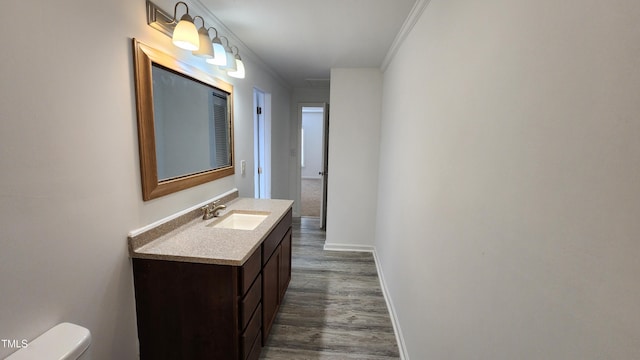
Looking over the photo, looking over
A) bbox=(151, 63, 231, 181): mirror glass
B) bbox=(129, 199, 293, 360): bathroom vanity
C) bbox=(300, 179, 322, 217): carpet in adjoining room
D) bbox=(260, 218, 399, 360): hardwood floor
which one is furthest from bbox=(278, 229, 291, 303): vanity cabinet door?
bbox=(300, 179, 322, 217): carpet in adjoining room

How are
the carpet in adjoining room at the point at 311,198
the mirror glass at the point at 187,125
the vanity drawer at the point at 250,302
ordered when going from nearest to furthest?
1. the vanity drawer at the point at 250,302
2. the mirror glass at the point at 187,125
3. the carpet in adjoining room at the point at 311,198

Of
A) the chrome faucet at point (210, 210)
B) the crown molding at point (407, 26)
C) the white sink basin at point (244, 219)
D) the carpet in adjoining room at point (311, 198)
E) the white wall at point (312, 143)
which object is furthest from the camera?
the white wall at point (312, 143)

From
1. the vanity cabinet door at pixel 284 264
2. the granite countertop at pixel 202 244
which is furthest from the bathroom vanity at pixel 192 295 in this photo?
the vanity cabinet door at pixel 284 264

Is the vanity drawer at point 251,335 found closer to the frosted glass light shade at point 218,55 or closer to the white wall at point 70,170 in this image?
the white wall at point 70,170

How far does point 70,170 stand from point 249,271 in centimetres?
91

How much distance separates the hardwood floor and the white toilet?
1.27m

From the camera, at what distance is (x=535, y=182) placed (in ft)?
2.22

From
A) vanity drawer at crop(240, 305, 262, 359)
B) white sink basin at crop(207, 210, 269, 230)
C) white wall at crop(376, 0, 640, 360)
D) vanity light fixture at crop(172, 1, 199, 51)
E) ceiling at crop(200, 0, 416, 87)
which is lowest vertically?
vanity drawer at crop(240, 305, 262, 359)

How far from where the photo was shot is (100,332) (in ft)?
4.11

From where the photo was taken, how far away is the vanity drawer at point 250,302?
4.95 feet

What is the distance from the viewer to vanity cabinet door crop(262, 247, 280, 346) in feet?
6.20

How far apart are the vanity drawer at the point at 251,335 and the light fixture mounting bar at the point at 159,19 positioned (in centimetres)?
172

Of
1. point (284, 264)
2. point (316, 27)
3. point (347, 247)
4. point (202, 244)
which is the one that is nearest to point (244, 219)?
point (284, 264)

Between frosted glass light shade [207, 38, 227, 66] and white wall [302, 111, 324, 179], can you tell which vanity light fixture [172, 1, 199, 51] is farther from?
white wall [302, 111, 324, 179]
